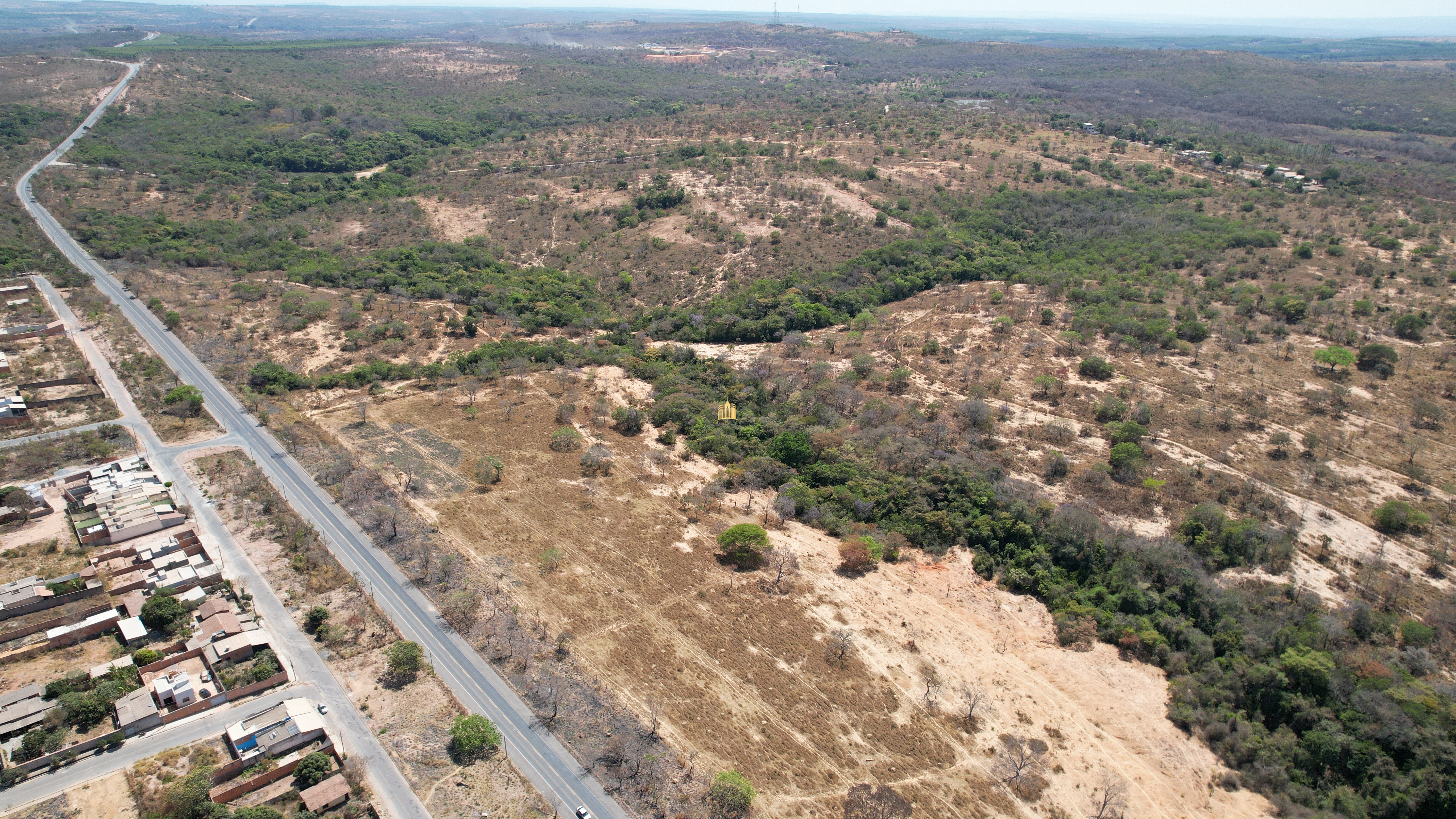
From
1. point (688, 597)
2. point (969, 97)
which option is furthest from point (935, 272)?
point (969, 97)

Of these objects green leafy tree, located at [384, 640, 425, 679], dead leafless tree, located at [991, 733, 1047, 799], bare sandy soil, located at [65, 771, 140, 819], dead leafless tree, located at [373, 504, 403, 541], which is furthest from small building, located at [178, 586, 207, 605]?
dead leafless tree, located at [991, 733, 1047, 799]

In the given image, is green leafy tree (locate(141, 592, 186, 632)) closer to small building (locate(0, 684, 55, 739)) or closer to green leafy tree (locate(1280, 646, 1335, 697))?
small building (locate(0, 684, 55, 739))

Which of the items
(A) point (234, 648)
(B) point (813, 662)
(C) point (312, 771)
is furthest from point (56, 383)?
(B) point (813, 662)

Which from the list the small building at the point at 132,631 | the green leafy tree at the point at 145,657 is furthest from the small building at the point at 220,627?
the small building at the point at 132,631

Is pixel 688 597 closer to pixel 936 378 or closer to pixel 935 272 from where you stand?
pixel 936 378

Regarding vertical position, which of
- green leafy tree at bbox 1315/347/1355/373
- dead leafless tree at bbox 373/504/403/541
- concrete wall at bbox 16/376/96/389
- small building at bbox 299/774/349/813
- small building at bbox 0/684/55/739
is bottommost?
small building at bbox 299/774/349/813

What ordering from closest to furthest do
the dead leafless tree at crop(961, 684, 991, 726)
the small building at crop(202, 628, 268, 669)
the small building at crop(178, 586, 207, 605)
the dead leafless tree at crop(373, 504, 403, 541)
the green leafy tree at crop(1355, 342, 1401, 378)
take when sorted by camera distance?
the dead leafless tree at crop(961, 684, 991, 726) < the small building at crop(202, 628, 268, 669) < the small building at crop(178, 586, 207, 605) < the dead leafless tree at crop(373, 504, 403, 541) < the green leafy tree at crop(1355, 342, 1401, 378)

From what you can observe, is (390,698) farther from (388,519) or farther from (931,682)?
(931,682)
